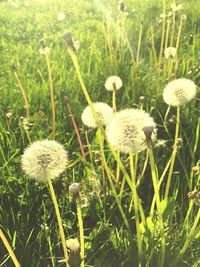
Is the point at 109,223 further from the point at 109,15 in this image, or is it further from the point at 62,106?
the point at 109,15

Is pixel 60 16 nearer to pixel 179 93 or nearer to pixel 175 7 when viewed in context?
pixel 175 7

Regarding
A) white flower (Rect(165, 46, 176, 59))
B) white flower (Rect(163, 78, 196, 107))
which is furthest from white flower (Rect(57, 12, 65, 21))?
white flower (Rect(163, 78, 196, 107))

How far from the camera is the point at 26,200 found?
5.80 ft

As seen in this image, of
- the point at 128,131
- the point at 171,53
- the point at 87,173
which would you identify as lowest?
the point at 87,173

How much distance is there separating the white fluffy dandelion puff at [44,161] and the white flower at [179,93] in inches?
20.2

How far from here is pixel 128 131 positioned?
1.31 metres

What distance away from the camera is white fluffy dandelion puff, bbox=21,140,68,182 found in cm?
127

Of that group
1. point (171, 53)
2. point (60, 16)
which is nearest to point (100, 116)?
point (171, 53)

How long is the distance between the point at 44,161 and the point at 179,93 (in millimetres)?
619

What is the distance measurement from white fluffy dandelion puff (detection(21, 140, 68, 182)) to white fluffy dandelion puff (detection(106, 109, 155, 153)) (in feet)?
0.47

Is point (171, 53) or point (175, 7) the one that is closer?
point (171, 53)

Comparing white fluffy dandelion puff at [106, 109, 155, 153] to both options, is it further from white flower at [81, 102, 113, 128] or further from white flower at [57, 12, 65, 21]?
white flower at [57, 12, 65, 21]

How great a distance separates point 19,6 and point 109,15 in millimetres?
3030

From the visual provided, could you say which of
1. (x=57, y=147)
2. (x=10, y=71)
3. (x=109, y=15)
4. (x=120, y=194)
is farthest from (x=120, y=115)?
(x=109, y=15)
